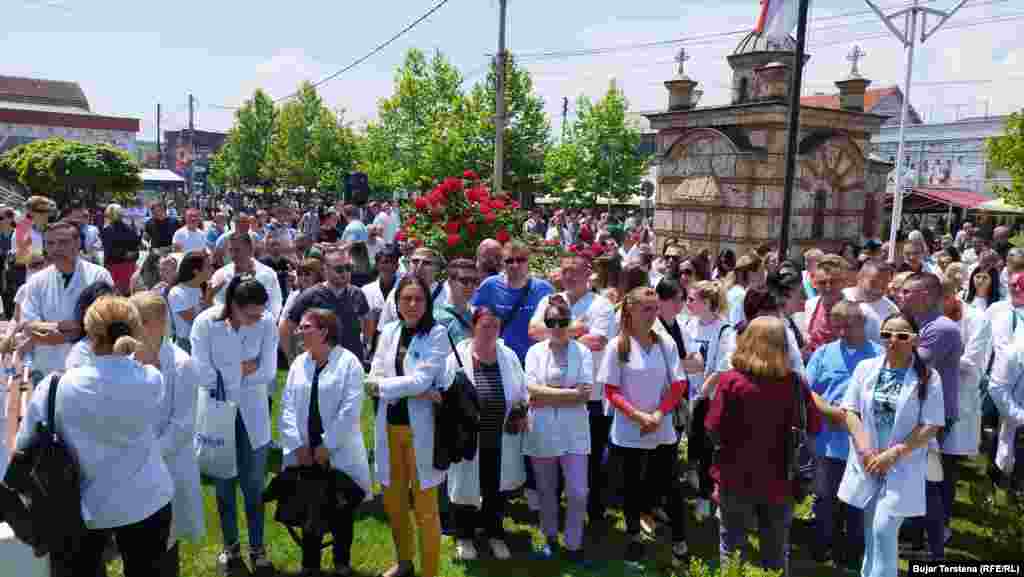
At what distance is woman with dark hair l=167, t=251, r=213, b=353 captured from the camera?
6.03 metres

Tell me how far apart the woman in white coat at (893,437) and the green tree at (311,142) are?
5018cm

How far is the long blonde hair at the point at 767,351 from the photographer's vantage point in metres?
4.05

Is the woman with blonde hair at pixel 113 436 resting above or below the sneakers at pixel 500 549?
above

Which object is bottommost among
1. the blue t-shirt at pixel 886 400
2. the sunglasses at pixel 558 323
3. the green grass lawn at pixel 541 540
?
the green grass lawn at pixel 541 540

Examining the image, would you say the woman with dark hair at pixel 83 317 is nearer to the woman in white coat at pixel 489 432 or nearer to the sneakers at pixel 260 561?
the sneakers at pixel 260 561

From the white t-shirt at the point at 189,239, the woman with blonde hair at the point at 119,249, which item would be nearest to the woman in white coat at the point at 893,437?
the woman with blonde hair at the point at 119,249

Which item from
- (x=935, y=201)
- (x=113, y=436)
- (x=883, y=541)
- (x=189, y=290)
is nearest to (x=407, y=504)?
(x=113, y=436)

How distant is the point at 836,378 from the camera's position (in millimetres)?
5004

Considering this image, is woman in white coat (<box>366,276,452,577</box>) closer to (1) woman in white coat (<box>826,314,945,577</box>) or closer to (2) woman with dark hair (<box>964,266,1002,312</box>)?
(1) woman in white coat (<box>826,314,945,577</box>)

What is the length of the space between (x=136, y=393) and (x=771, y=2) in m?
11.2

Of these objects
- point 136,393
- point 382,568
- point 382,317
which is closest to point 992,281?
point 382,317

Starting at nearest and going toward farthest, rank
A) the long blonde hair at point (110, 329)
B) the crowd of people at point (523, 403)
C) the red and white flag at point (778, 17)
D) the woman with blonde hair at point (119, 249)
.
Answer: the long blonde hair at point (110, 329) → the crowd of people at point (523, 403) → the woman with blonde hair at point (119, 249) → the red and white flag at point (778, 17)

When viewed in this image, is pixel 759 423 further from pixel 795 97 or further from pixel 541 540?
pixel 795 97

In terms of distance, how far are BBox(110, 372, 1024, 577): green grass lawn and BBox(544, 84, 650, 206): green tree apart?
129 ft
